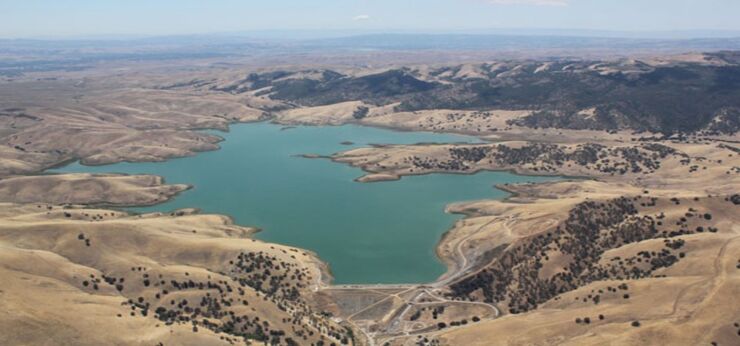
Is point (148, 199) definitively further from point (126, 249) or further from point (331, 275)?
point (331, 275)

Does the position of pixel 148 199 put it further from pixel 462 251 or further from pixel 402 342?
pixel 402 342

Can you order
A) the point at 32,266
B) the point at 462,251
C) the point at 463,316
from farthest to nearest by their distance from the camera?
the point at 462,251
the point at 463,316
the point at 32,266

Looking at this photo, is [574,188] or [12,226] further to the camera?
[574,188]

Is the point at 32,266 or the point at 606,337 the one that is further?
the point at 32,266

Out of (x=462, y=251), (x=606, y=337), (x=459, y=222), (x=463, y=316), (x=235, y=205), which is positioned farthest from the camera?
(x=235, y=205)

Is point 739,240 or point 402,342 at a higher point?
point 739,240

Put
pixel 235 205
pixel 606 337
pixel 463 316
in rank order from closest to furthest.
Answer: pixel 606 337 < pixel 463 316 < pixel 235 205

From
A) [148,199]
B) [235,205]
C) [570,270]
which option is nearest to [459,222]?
[570,270]

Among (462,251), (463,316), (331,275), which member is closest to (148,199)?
(331,275)

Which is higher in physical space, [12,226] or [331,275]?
[12,226]
